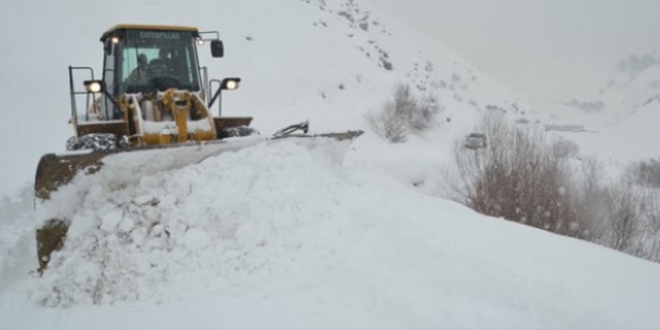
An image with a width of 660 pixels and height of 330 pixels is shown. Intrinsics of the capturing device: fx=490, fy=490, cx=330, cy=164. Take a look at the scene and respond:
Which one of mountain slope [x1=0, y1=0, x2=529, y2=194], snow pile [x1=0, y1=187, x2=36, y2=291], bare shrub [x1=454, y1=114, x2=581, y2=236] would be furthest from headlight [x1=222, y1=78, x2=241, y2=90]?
bare shrub [x1=454, y1=114, x2=581, y2=236]

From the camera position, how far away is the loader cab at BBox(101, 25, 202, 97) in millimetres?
7246

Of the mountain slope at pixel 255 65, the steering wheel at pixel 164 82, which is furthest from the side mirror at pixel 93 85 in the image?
the mountain slope at pixel 255 65

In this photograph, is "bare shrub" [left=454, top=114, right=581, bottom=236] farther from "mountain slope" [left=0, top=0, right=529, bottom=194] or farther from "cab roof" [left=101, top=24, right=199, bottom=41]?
"mountain slope" [left=0, top=0, right=529, bottom=194]

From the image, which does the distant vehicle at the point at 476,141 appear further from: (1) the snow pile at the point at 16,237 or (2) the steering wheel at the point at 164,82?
(1) the snow pile at the point at 16,237

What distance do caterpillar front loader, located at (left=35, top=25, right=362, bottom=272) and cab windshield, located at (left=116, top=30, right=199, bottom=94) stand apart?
0.01m

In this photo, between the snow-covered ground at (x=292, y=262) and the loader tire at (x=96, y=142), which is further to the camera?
the loader tire at (x=96, y=142)

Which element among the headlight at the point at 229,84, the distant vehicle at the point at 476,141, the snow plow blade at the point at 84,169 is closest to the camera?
the snow plow blade at the point at 84,169

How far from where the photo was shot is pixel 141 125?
6.28 meters

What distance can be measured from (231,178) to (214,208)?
0.43 m

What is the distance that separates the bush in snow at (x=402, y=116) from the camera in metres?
23.5

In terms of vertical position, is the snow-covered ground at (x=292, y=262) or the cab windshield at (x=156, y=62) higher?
the cab windshield at (x=156, y=62)

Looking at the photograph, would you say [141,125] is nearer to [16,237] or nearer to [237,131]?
[237,131]

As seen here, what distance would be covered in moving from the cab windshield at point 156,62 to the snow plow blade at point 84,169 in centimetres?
233

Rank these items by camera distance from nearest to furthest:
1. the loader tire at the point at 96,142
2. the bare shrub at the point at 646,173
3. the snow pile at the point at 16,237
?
the snow pile at the point at 16,237, the loader tire at the point at 96,142, the bare shrub at the point at 646,173
